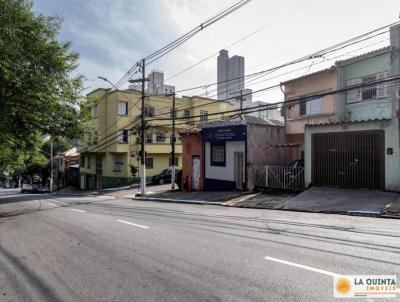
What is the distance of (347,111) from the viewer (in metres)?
20.6

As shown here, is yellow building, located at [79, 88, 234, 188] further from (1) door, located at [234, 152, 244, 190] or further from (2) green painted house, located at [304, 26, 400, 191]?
(2) green painted house, located at [304, 26, 400, 191]

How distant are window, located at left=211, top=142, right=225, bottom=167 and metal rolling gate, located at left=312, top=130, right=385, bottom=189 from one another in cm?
697

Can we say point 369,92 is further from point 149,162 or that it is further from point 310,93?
point 149,162

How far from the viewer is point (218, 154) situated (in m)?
24.6

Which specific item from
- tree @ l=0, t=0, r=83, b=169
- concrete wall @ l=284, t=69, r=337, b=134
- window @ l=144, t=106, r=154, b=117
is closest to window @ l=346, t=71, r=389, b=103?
concrete wall @ l=284, t=69, r=337, b=134

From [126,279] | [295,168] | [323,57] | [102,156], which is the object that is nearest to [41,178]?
[102,156]

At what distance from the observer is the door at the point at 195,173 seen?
26.5 meters

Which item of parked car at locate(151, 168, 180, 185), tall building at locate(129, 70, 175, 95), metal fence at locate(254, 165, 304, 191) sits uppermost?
tall building at locate(129, 70, 175, 95)

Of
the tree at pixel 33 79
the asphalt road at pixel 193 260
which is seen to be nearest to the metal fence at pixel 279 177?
the asphalt road at pixel 193 260

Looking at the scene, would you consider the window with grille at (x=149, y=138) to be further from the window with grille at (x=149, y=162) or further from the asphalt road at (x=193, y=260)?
the asphalt road at (x=193, y=260)

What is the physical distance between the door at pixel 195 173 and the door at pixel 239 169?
408 cm

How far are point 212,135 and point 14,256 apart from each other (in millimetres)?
17989

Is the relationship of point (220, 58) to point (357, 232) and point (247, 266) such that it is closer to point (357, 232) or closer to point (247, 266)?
point (357, 232)

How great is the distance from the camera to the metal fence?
1945cm
